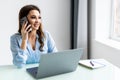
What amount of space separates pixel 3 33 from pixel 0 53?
310 millimetres

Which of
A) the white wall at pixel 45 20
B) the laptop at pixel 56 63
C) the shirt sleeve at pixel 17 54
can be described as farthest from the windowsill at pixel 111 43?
the shirt sleeve at pixel 17 54

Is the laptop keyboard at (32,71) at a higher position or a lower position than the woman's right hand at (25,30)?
lower

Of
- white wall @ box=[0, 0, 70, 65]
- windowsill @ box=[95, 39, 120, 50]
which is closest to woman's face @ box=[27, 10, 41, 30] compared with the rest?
windowsill @ box=[95, 39, 120, 50]

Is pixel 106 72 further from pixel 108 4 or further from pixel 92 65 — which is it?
pixel 108 4

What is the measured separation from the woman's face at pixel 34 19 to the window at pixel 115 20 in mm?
1439

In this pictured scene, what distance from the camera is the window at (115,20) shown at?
300cm

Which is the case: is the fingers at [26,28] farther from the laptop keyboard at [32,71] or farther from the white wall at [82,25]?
the white wall at [82,25]

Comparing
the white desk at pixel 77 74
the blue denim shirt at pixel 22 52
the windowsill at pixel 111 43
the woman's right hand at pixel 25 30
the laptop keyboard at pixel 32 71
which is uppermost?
the woman's right hand at pixel 25 30

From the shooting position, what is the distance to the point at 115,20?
9.99 ft

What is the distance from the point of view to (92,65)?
175cm

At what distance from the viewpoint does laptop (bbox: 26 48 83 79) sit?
1.41 metres

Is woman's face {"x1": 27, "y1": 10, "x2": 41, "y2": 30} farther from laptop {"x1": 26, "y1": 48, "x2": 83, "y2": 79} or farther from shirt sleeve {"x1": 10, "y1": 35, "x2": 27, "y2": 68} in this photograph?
laptop {"x1": 26, "y1": 48, "x2": 83, "y2": 79}

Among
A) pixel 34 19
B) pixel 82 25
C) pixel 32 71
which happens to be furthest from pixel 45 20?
pixel 32 71

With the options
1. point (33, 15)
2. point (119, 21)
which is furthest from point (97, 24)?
point (33, 15)
